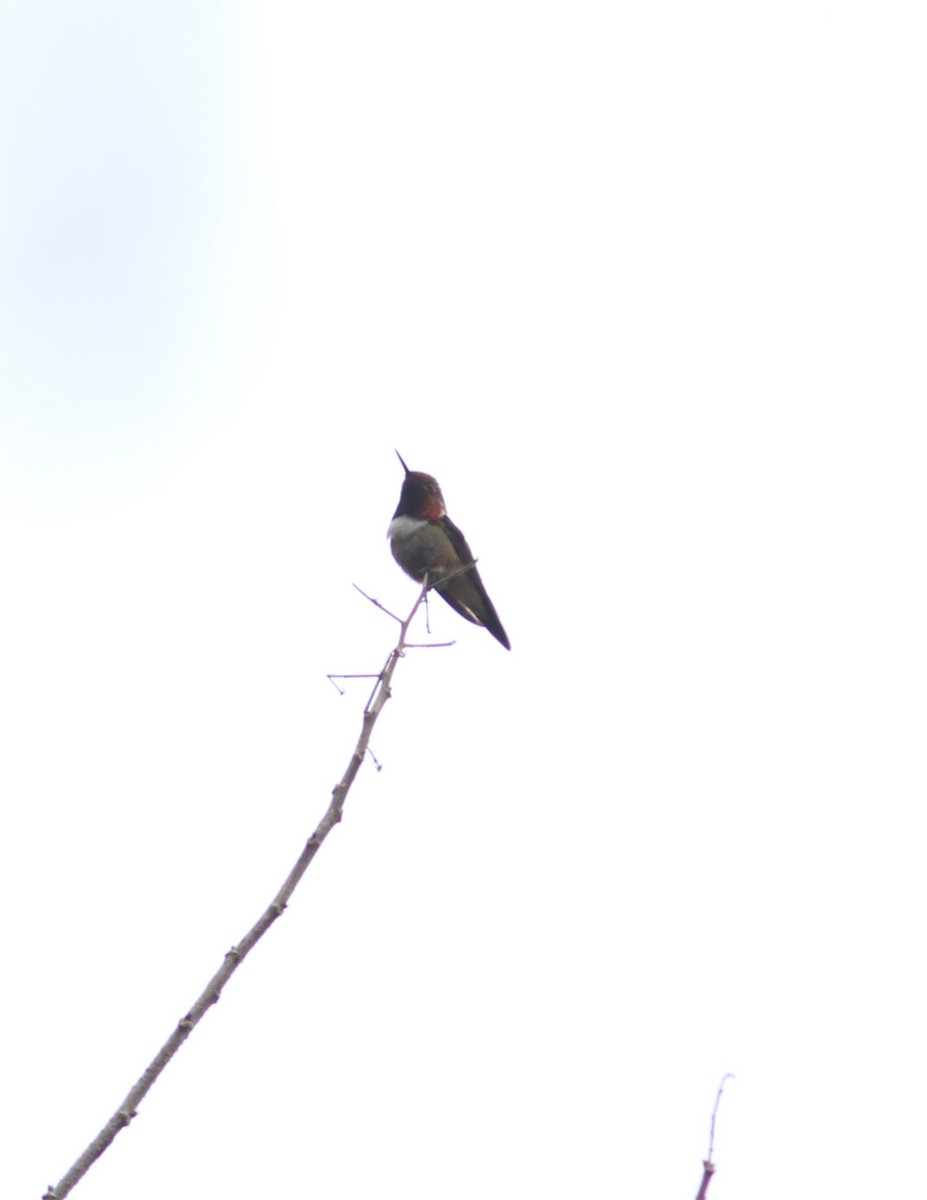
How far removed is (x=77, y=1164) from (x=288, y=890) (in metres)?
0.70

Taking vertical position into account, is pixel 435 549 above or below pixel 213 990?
above

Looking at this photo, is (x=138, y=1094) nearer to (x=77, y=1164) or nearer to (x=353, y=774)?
(x=77, y=1164)

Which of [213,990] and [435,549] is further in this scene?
[435,549]

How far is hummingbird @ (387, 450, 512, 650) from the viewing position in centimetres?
1052

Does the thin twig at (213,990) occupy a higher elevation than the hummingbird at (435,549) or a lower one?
lower

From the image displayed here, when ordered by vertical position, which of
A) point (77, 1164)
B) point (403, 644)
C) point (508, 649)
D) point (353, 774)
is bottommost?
point (77, 1164)

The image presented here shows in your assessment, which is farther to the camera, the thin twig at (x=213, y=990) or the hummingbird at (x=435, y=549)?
the hummingbird at (x=435, y=549)

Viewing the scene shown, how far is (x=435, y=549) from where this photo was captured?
10.5 meters

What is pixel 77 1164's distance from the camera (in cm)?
279

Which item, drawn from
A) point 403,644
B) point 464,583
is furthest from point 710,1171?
point 464,583

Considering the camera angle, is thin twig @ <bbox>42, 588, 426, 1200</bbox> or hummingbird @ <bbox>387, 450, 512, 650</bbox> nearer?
thin twig @ <bbox>42, 588, 426, 1200</bbox>

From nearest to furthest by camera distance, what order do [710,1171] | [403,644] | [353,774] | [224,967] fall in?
1. [710,1171]
2. [224,967]
3. [353,774]
4. [403,644]

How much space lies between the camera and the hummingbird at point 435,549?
1052cm

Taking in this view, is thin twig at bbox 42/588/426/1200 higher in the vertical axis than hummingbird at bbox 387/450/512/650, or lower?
lower
